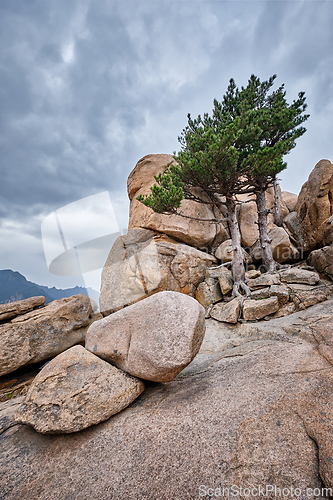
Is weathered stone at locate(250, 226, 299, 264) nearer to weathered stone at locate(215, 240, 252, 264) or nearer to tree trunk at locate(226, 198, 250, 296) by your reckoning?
weathered stone at locate(215, 240, 252, 264)

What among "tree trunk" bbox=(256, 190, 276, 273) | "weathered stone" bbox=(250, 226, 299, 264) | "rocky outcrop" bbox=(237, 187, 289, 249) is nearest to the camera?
"tree trunk" bbox=(256, 190, 276, 273)

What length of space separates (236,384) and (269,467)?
4.39 feet

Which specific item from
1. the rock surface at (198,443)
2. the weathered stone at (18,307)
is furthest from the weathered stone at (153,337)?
the weathered stone at (18,307)

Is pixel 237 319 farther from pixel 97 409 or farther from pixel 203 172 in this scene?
pixel 203 172

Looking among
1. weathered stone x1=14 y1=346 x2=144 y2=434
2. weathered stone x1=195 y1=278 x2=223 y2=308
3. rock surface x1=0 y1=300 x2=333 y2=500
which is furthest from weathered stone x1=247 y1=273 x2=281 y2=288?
weathered stone x1=14 y1=346 x2=144 y2=434

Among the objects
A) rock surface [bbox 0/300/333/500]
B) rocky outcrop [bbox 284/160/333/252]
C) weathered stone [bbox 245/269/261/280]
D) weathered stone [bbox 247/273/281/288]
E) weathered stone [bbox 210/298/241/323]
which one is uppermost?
rocky outcrop [bbox 284/160/333/252]

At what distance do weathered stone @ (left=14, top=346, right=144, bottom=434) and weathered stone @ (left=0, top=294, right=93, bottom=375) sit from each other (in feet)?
12.6

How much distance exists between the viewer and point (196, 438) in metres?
2.68

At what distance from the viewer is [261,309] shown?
8.20 metres

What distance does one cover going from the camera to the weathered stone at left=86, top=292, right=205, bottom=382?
3559 millimetres

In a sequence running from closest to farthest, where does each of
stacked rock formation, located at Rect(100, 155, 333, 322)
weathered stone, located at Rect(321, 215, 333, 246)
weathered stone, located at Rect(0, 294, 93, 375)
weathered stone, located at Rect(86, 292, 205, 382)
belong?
weathered stone, located at Rect(86, 292, 205, 382)
weathered stone, located at Rect(0, 294, 93, 375)
stacked rock formation, located at Rect(100, 155, 333, 322)
weathered stone, located at Rect(321, 215, 333, 246)

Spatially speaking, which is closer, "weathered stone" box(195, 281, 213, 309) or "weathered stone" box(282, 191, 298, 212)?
"weathered stone" box(195, 281, 213, 309)

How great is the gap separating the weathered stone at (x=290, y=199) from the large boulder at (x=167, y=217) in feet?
22.4

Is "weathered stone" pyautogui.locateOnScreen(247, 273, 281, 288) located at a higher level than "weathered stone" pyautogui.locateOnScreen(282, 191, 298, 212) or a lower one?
lower
